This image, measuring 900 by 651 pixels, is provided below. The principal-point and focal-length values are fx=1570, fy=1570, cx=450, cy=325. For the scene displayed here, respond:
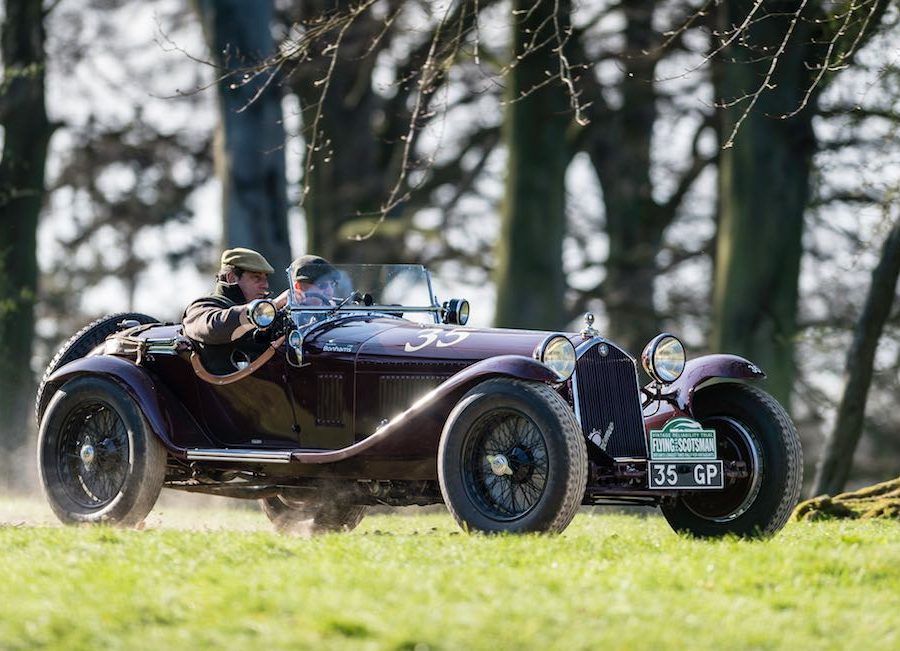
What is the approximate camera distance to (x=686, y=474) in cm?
950

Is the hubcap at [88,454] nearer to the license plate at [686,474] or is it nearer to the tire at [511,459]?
the tire at [511,459]

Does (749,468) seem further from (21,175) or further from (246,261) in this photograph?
(21,175)

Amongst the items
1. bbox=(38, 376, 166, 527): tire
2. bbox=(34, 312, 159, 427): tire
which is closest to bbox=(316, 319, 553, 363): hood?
bbox=(38, 376, 166, 527): tire

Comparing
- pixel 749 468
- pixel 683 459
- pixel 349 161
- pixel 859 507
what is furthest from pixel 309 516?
pixel 349 161

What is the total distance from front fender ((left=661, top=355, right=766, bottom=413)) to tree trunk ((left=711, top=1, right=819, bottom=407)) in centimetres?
840

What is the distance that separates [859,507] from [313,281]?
4649mm

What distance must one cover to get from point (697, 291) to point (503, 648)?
77.0 ft

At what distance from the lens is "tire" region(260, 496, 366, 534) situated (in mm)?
11750

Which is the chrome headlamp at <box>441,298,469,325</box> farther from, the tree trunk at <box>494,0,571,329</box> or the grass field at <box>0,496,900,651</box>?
the tree trunk at <box>494,0,571,329</box>

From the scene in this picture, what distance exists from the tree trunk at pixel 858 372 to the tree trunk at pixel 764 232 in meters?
1.97

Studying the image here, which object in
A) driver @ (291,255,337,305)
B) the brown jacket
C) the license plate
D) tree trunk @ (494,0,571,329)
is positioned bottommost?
the license plate

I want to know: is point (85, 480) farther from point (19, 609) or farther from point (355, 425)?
point (19, 609)

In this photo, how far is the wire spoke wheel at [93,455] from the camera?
10.7 metres

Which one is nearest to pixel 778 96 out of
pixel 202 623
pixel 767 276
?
pixel 767 276
